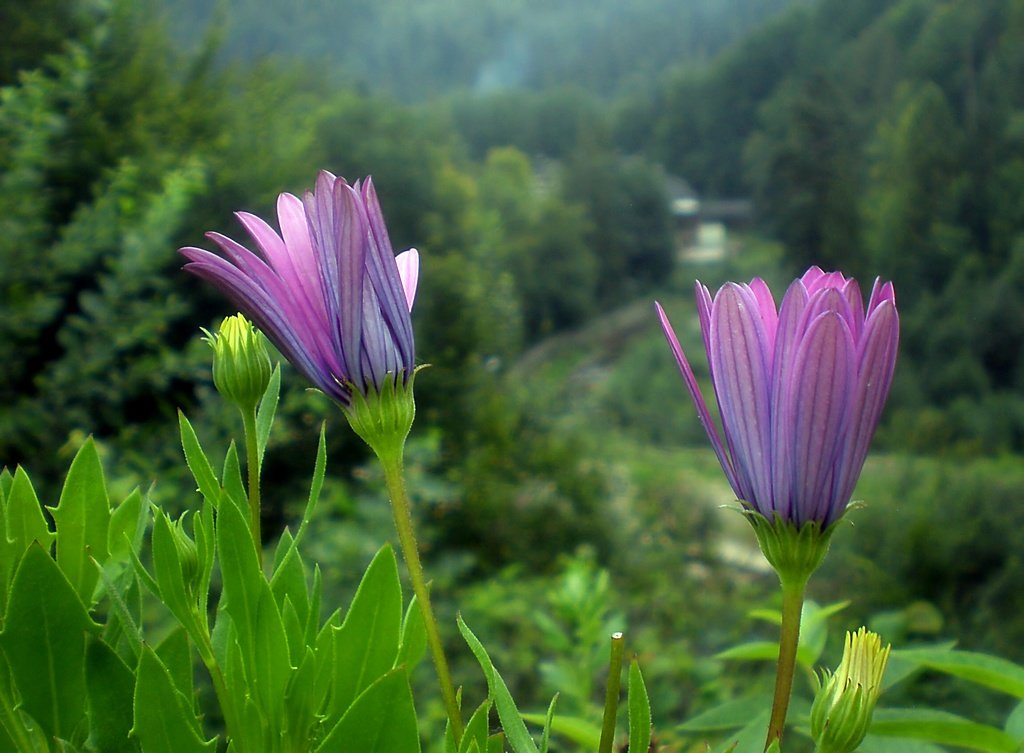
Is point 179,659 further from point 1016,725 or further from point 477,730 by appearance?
point 1016,725

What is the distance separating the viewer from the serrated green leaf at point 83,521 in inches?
9.7

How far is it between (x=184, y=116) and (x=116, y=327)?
2.88 feet

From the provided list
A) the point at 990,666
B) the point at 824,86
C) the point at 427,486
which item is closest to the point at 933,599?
the point at 427,486

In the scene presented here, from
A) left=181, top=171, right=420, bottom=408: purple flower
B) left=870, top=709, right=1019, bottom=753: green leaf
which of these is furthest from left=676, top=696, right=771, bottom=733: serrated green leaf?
left=181, top=171, right=420, bottom=408: purple flower

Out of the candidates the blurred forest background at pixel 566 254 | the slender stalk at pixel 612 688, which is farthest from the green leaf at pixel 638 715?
the blurred forest background at pixel 566 254

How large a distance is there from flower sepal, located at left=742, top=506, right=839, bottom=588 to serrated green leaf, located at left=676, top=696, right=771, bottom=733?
0.08m

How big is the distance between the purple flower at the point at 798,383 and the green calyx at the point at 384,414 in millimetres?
72

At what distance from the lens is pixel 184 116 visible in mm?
2299

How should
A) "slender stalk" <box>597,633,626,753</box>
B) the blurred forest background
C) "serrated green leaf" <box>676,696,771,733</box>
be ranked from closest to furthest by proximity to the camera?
1. "slender stalk" <box>597,633,626,753</box>
2. "serrated green leaf" <box>676,696,771,733</box>
3. the blurred forest background

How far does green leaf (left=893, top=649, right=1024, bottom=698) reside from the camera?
0.27 meters

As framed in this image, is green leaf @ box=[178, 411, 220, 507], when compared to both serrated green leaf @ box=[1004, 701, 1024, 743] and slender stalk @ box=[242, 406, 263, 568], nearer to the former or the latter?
slender stalk @ box=[242, 406, 263, 568]

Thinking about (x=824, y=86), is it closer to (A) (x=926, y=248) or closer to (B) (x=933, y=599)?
(A) (x=926, y=248)

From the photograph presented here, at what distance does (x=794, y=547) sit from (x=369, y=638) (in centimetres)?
10

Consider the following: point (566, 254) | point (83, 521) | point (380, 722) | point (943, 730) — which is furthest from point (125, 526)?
point (566, 254)
